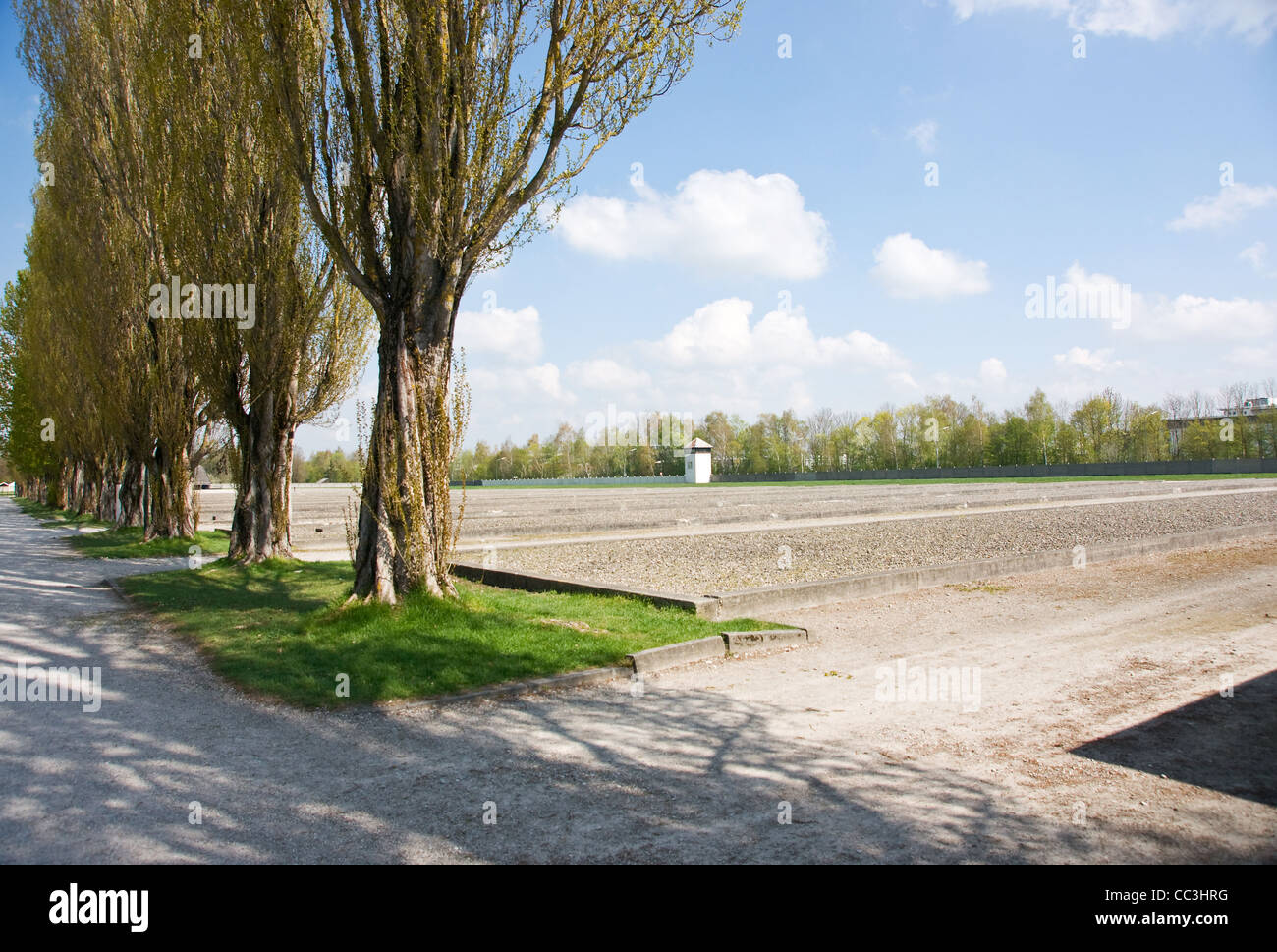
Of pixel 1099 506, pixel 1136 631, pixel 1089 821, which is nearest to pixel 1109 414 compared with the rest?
pixel 1099 506

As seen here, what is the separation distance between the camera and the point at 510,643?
26.4 feet

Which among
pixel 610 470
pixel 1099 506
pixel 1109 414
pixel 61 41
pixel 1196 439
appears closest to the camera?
pixel 61 41

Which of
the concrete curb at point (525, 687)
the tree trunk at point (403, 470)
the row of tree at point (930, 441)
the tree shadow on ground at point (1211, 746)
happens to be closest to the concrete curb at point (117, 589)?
the tree trunk at point (403, 470)

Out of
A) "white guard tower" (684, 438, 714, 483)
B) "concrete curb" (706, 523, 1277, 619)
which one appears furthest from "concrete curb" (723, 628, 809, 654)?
"white guard tower" (684, 438, 714, 483)

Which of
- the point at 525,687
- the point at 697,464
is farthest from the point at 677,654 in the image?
the point at 697,464

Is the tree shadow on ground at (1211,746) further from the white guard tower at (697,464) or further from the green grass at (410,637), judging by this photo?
the white guard tower at (697,464)

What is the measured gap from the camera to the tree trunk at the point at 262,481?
50.2 ft

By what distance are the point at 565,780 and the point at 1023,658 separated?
16.6ft

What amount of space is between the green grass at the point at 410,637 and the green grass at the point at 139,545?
28.0 feet

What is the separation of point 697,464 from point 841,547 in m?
83.0

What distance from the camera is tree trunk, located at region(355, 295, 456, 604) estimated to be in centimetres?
909

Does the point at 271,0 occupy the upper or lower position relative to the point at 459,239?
upper

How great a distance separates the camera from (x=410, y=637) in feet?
26.8
